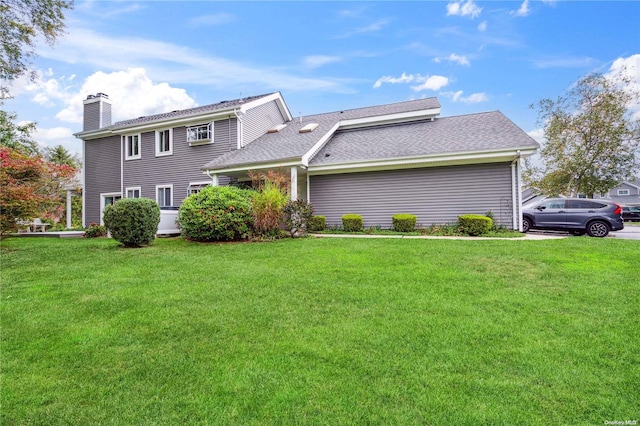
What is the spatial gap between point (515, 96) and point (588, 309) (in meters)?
13.5

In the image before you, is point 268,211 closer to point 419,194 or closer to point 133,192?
point 419,194

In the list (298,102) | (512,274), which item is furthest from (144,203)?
(298,102)

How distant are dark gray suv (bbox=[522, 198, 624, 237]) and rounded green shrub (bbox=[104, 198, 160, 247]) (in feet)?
41.0

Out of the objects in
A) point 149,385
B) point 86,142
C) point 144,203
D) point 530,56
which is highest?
point 530,56

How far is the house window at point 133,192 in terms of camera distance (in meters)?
16.2

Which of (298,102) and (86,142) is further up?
(298,102)

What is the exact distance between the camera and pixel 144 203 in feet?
28.5

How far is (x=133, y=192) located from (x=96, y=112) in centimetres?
566

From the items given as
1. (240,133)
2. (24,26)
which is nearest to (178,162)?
(240,133)

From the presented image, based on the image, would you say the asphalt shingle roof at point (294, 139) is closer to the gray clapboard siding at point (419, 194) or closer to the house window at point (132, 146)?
the gray clapboard siding at point (419, 194)

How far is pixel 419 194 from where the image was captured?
11633 millimetres

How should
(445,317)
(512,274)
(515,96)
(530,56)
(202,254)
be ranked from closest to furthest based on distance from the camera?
(445,317) → (512,274) → (202,254) → (530,56) → (515,96)

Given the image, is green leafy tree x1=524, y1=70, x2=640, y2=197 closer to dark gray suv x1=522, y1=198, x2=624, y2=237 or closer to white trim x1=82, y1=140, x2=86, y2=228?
dark gray suv x1=522, y1=198, x2=624, y2=237

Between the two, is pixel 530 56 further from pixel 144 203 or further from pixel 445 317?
pixel 144 203
